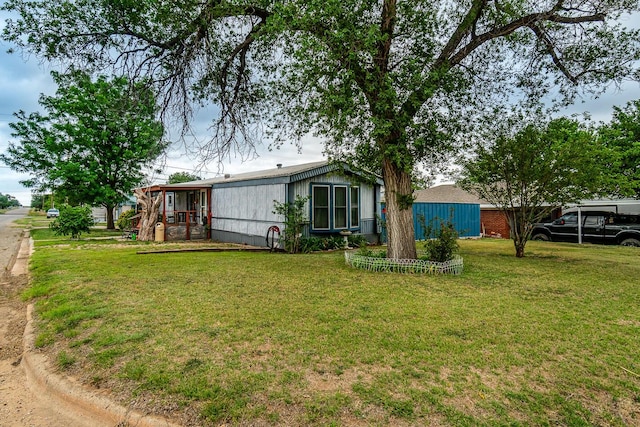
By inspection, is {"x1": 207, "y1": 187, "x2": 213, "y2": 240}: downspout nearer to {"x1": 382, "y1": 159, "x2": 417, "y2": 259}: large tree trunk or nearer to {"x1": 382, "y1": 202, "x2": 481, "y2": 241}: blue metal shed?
{"x1": 382, "y1": 202, "x2": 481, "y2": 241}: blue metal shed

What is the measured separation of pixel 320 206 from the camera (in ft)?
40.6

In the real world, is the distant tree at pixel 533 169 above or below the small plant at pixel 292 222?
above

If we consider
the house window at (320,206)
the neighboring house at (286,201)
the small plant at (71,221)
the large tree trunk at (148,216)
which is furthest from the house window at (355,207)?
the small plant at (71,221)

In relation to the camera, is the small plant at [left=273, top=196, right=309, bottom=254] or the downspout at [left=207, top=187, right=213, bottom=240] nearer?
the small plant at [left=273, top=196, right=309, bottom=254]

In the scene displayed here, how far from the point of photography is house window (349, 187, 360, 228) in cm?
1336

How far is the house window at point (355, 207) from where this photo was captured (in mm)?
13359

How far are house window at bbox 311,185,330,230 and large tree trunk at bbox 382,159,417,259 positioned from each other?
4.32 metres

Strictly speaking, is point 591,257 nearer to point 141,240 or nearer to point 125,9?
point 125,9

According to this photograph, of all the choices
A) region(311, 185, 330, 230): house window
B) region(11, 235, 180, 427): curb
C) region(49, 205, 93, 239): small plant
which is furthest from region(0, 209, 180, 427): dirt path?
region(49, 205, 93, 239): small plant

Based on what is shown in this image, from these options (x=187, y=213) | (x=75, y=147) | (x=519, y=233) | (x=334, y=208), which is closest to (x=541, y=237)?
(x=519, y=233)

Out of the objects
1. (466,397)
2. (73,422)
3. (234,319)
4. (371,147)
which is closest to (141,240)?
(371,147)

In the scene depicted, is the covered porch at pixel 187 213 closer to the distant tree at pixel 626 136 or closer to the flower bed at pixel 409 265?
the flower bed at pixel 409 265


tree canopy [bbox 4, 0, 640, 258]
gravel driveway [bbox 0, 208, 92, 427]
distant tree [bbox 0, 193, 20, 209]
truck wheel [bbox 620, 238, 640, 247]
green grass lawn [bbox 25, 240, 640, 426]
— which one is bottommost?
gravel driveway [bbox 0, 208, 92, 427]

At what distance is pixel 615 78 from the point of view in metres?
8.36
